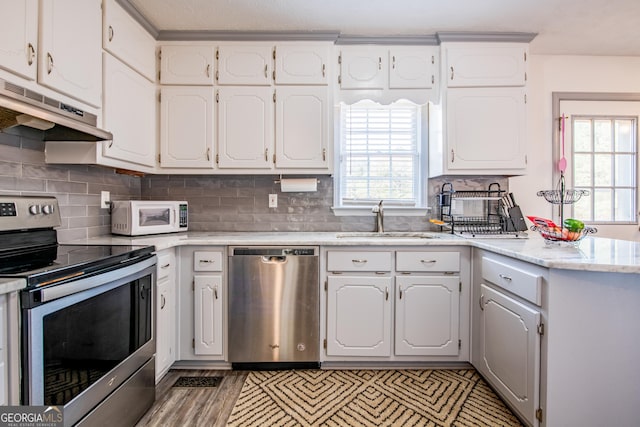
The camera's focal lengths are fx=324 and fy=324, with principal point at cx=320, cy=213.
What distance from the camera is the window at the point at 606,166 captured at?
2.85m

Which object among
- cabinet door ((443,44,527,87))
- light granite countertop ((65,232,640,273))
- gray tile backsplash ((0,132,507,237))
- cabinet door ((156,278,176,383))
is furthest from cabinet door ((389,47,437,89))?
cabinet door ((156,278,176,383))

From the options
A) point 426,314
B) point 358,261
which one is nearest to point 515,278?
point 426,314

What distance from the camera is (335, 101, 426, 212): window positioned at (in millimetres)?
2834

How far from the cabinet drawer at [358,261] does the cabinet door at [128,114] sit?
151 centimetres

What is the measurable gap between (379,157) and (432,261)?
107 cm

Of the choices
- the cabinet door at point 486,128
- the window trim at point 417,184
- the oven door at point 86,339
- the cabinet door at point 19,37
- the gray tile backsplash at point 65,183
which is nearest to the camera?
the oven door at point 86,339

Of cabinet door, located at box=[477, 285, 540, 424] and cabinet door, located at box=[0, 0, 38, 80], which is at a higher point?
cabinet door, located at box=[0, 0, 38, 80]

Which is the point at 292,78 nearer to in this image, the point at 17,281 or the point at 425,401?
the point at 17,281

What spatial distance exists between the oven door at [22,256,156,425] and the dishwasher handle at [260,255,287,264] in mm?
691

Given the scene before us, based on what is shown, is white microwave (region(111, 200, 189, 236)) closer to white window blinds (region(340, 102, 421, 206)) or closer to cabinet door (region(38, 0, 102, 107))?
cabinet door (region(38, 0, 102, 107))

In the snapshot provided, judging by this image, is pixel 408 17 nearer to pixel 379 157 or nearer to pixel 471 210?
pixel 379 157

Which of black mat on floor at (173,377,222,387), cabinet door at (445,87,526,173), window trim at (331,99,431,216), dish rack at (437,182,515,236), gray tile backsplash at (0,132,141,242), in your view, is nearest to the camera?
gray tile backsplash at (0,132,141,242)

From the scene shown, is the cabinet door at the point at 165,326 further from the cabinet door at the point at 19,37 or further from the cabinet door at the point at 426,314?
the cabinet door at the point at 426,314

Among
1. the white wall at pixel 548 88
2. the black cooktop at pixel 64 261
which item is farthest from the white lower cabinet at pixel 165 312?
the white wall at pixel 548 88
